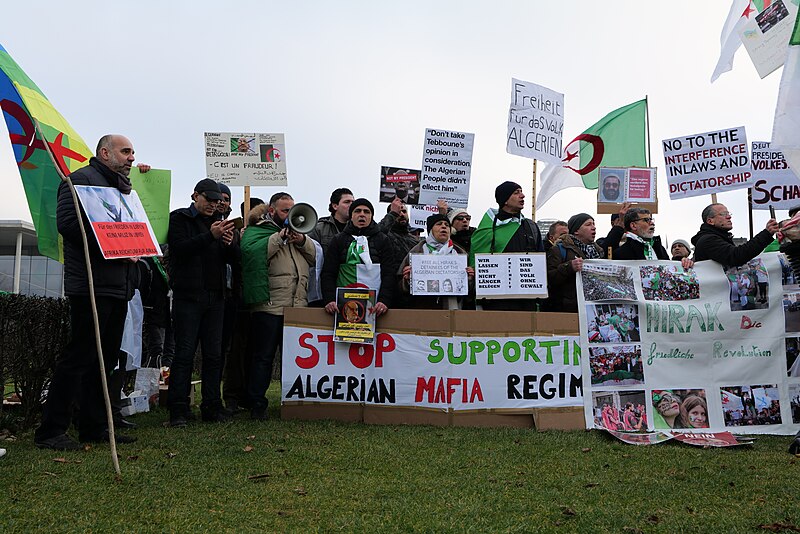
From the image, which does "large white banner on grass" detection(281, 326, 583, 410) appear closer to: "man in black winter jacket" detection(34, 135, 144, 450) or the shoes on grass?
"man in black winter jacket" detection(34, 135, 144, 450)

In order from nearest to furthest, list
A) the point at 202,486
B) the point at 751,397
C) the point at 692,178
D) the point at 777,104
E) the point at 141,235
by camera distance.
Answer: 1. the point at 202,486
2. the point at 777,104
3. the point at 141,235
4. the point at 751,397
5. the point at 692,178

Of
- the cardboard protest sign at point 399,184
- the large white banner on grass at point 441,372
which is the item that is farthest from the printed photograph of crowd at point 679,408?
the cardboard protest sign at point 399,184

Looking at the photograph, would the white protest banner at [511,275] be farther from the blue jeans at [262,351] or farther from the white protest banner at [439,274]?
the blue jeans at [262,351]

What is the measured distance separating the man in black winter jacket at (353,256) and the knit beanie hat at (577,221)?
6.19 feet

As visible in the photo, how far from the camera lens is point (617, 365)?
6371 millimetres

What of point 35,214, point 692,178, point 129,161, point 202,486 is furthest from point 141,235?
point 692,178

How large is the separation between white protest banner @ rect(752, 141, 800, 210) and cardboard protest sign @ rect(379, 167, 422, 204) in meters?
4.16

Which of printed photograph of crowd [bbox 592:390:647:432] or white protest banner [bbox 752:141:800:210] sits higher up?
white protest banner [bbox 752:141:800:210]

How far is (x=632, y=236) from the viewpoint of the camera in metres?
7.11

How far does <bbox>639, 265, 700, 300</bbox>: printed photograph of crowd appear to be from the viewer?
6.55 metres

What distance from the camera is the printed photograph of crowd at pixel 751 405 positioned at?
20.6 ft

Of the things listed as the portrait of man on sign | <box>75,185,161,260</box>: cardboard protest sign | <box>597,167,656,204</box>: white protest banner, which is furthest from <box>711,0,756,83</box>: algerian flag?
<box>75,185,161,260</box>: cardboard protest sign

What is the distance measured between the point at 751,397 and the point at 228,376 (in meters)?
5.11

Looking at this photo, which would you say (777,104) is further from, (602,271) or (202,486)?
(202,486)
